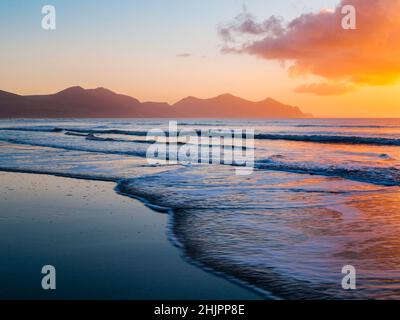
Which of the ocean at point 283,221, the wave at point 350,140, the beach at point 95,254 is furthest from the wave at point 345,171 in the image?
the wave at point 350,140

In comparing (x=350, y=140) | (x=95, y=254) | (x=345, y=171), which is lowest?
(x=95, y=254)

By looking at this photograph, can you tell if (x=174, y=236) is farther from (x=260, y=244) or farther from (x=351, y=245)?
(x=351, y=245)

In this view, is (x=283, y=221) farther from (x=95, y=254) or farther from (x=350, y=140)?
(x=350, y=140)

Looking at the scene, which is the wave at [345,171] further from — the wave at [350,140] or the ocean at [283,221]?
the wave at [350,140]

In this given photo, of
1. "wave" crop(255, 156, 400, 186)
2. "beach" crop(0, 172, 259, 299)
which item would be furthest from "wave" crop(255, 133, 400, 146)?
"beach" crop(0, 172, 259, 299)

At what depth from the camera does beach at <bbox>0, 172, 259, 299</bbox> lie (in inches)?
181

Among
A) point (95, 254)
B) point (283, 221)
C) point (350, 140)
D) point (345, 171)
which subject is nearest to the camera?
point (95, 254)

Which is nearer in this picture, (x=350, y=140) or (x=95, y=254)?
(x=95, y=254)

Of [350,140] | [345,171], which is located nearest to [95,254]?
[345,171]

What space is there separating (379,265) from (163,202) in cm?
539

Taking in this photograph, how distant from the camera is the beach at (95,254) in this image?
4598 mm

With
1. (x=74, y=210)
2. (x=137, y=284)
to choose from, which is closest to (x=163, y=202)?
(x=74, y=210)

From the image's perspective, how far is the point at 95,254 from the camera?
576 centimetres

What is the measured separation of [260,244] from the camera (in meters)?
6.32
